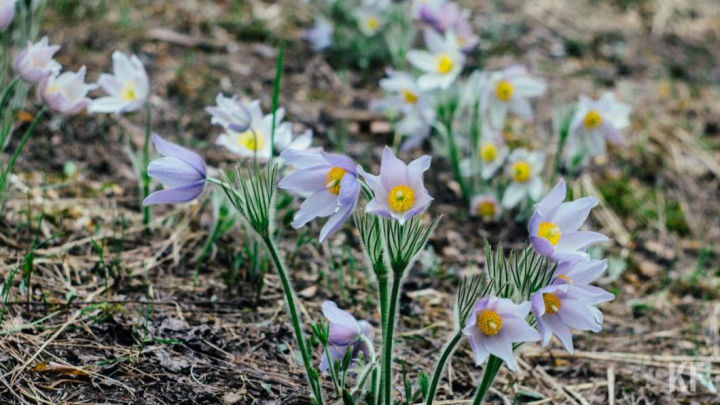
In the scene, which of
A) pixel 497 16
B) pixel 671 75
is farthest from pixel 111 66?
pixel 671 75

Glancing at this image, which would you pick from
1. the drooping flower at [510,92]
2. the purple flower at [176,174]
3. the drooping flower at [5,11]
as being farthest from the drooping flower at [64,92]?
the drooping flower at [510,92]

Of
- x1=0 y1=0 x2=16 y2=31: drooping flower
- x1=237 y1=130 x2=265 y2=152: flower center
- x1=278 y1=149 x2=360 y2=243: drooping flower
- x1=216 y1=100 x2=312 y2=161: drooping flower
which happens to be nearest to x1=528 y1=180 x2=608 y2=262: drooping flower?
x1=278 y1=149 x2=360 y2=243: drooping flower

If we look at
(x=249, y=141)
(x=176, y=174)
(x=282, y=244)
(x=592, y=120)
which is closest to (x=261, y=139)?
(x=249, y=141)

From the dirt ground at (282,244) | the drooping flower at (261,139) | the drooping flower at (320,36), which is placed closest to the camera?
the dirt ground at (282,244)

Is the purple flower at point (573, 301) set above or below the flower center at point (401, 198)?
below

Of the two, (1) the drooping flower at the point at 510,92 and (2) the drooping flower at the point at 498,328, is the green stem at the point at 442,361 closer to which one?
(2) the drooping flower at the point at 498,328

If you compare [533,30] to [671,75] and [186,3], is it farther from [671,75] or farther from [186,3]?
[186,3]

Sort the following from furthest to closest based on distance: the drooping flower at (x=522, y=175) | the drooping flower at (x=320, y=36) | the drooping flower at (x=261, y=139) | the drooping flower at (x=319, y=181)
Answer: the drooping flower at (x=320, y=36)
the drooping flower at (x=522, y=175)
the drooping flower at (x=261, y=139)
the drooping flower at (x=319, y=181)
